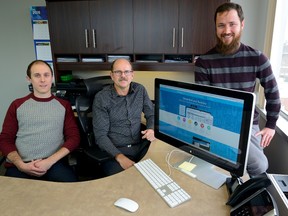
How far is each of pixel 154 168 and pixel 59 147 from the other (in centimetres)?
87

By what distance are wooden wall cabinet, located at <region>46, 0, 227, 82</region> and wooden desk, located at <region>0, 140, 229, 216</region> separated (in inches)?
62.5

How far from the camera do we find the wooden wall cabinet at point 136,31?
2350 mm

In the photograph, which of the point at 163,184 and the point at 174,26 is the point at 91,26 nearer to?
the point at 174,26

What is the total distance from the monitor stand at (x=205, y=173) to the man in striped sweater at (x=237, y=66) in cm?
41

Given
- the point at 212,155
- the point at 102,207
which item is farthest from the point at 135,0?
the point at 102,207

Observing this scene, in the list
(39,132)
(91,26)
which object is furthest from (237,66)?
(91,26)

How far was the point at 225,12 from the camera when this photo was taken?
145 cm

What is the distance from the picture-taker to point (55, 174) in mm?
1654

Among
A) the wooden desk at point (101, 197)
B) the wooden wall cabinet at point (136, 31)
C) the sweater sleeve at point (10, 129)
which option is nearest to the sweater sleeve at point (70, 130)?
the sweater sleeve at point (10, 129)

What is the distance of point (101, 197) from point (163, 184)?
30 centimetres

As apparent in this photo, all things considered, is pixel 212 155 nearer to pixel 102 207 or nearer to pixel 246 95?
pixel 246 95

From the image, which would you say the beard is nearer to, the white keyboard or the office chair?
the white keyboard

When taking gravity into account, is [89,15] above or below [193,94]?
above

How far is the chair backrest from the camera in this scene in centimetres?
192
